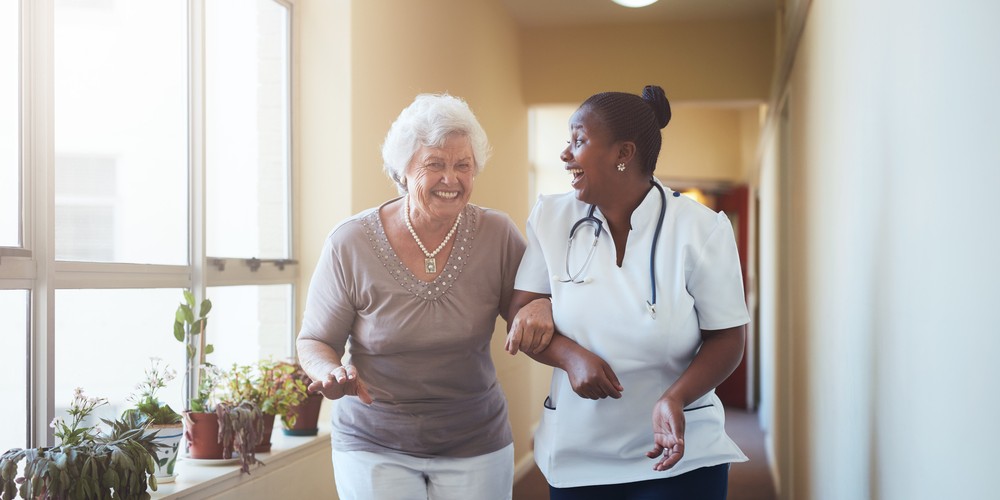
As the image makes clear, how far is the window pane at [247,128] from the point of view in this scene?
2986 millimetres

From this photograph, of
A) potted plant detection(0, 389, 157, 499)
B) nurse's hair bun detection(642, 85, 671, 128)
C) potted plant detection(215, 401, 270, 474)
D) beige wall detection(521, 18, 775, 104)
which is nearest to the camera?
nurse's hair bun detection(642, 85, 671, 128)

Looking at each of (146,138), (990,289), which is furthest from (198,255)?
(990,289)

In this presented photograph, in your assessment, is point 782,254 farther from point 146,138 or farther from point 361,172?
point 146,138

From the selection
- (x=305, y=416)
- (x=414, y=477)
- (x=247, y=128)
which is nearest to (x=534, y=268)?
(x=414, y=477)

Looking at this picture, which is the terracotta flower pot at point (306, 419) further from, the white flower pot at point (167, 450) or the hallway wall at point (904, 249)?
the hallway wall at point (904, 249)

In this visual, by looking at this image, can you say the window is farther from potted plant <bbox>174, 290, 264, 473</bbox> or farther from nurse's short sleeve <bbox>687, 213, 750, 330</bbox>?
nurse's short sleeve <bbox>687, 213, 750, 330</bbox>

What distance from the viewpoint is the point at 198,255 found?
2844 mm

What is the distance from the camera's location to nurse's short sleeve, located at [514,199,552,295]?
1.74 metres

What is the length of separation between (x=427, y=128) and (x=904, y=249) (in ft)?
3.29

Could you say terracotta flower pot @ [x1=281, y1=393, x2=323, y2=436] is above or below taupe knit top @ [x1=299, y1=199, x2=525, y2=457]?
below

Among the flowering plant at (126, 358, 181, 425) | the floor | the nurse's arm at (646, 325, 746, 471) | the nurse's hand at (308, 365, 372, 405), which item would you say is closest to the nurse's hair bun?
the nurse's arm at (646, 325, 746, 471)

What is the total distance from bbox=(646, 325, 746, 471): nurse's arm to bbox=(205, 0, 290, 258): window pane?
184cm

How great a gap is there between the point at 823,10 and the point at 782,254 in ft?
6.96

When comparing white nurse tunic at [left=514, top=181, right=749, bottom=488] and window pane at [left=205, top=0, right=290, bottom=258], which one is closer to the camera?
white nurse tunic at [left=514, top=181, right=749, bottom=488]
